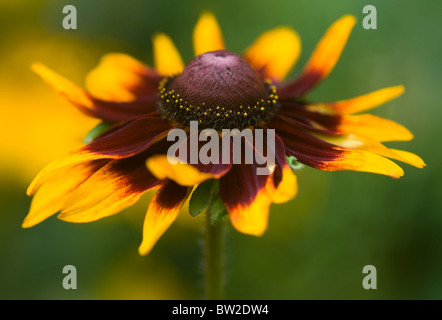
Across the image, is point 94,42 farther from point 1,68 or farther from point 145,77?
point 145,77

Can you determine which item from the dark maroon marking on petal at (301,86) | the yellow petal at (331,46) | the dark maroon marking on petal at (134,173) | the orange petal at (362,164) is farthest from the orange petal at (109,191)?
the yellow petal at (331,46)

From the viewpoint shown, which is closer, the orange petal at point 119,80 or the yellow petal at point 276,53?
the orange petal at point 119,80

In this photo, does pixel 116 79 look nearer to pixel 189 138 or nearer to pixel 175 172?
pixel 189 138

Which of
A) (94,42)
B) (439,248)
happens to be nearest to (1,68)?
(94,42)

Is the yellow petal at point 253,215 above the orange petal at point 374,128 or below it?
below

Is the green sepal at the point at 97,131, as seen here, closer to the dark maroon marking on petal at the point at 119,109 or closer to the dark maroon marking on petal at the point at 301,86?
the dark maroon marking on petal at the point at 119,109

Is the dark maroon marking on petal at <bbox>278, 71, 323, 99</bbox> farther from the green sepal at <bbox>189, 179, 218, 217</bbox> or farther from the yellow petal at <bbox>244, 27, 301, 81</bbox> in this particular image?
the green sepal at <bbox>189, 179, 218, 217</bbox>

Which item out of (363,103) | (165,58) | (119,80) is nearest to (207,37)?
(165,58)

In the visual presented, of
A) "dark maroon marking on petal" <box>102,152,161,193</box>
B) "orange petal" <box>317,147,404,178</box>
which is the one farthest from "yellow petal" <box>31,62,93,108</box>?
"orange petal" <box>317,147,404,178</box>

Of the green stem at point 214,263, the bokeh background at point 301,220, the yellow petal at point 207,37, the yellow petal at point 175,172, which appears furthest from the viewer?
the bokeh background at point 301,220
